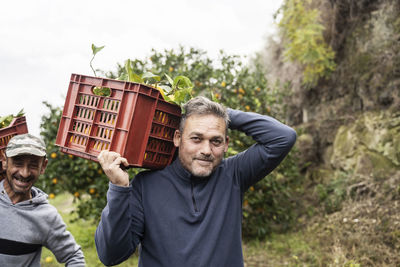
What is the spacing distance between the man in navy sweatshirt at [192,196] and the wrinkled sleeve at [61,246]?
533 millimetres

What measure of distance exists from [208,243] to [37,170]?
47.3 inches

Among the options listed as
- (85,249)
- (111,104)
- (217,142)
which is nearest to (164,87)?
(111,104)

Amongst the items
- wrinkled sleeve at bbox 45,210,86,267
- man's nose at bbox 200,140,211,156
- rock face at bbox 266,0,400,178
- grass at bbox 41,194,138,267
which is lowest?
grass at bbox 41,194,138,267

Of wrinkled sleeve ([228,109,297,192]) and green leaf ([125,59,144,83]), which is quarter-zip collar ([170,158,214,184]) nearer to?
wrinkled sleeve ([228,109,297,192])

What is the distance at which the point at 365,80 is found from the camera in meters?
6.62

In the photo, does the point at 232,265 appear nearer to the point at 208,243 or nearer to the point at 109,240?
the point at 208,243

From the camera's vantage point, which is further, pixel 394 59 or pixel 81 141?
pixel 394 59

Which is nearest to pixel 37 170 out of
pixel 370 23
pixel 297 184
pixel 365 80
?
pixel 297 184

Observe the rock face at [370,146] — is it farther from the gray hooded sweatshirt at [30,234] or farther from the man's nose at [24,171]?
the man's nose at [24,171]

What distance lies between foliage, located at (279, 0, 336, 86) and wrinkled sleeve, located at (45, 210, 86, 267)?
224 inches

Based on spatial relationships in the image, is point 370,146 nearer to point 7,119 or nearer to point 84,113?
point 84,113

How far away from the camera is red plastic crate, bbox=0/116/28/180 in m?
2.28

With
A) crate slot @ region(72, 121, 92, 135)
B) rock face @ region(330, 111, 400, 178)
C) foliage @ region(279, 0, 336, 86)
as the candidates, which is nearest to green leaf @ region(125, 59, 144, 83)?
crate slot @ region(72, 121, 92, 135)

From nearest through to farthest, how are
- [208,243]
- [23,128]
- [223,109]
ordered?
[208,243] → [223,109] → [23,128]
